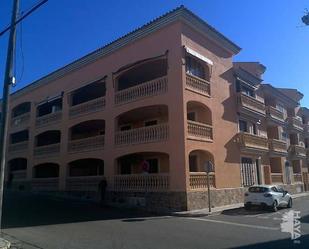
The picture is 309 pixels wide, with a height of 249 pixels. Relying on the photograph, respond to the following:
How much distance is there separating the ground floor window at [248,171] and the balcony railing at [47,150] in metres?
14.7

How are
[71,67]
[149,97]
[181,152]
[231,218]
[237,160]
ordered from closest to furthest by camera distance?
[231,218] → [181,152] → [149,97] → [237,160] → [71,67]

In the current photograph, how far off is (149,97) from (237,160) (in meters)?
8.28

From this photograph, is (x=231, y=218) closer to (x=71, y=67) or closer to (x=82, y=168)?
(x=82, y=168)

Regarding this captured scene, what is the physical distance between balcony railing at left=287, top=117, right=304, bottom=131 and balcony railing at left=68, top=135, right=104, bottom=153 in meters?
22.2

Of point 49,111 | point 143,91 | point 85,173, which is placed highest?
point 49,111

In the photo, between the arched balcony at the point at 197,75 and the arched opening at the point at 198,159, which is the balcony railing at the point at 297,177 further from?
the arched balcony at the point at 197,75

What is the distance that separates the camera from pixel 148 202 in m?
20.7

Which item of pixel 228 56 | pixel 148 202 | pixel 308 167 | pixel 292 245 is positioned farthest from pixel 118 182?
pixel 308 167

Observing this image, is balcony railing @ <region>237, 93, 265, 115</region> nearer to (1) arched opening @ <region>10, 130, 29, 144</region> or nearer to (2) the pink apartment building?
(2) the pink apartment building

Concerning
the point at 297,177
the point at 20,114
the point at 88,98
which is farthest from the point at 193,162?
the point at 20,114

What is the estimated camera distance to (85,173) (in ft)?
100

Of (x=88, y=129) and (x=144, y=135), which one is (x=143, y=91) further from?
(x=88, y=129)

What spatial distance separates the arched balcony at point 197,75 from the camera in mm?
21591

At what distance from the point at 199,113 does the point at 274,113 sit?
13.1m
